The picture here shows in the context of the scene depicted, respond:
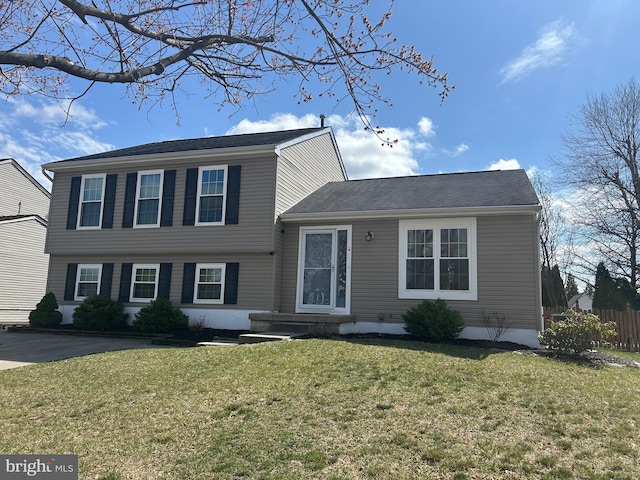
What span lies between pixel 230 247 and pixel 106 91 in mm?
6563

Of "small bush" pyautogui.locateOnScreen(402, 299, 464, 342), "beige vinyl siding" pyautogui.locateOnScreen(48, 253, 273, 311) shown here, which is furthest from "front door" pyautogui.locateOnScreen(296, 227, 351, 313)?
"small bush" pyautogui.locateOnScreen(402, 299, 464, 342)

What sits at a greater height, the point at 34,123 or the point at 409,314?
the point at 34,123

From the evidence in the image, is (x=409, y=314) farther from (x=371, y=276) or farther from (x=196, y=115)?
(x=196, y=115)

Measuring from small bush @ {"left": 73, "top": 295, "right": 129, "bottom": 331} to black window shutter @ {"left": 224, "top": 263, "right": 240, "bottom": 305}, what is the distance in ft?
10.9

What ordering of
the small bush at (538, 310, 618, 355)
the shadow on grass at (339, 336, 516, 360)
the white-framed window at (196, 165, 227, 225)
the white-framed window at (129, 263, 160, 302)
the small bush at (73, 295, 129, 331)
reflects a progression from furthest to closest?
the white-framed window at (129, 263, 160, 302) < the white-framed window at (196, 165, 227, 225) < the small bush at (73, 295, 129, 331) < the small bush at (538, 310, 618, 355) < the shadow on grass at (339, 336, 516, 360)

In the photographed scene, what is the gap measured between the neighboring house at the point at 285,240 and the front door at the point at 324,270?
3cm

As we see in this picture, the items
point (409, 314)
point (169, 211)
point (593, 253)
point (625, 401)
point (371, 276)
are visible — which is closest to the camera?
point (625, 401)

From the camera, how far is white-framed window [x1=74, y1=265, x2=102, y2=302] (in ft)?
46.3

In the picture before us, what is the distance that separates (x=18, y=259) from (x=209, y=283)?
11.6 meters

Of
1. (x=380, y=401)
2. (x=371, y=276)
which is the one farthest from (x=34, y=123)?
(x=371, y=276)

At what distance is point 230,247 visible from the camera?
12438mm

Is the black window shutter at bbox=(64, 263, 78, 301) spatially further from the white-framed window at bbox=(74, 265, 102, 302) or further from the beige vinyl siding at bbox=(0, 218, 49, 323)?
the beige vinyl siding at bbox=(0, 218, 49, 323)

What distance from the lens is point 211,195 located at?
1296 centimetres

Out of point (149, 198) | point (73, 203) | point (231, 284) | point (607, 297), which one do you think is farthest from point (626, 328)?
point (73, 203)
